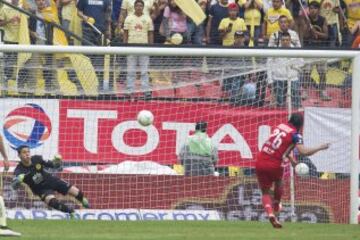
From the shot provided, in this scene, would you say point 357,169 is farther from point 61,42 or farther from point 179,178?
point 61,42

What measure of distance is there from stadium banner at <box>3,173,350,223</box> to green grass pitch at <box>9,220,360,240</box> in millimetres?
1604

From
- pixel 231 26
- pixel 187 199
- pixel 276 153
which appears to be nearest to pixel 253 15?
pixel 231 26

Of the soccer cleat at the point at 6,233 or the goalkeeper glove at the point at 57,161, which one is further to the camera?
the goalkeeper glove at the point at 57,161

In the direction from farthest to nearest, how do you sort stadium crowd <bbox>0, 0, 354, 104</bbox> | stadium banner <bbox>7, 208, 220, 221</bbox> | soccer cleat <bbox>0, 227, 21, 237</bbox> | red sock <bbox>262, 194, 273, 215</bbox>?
1. stadium crowd <bbox>0, 0, 354, 104</bbox>
2. stadium banner <bbox>7, 208, 220, 221</bbox>
3. red sock <bbox>262, 194, 273, 215</bbox>
4. soccer cleat <bbox>0, 227, 21, 237</bbox>

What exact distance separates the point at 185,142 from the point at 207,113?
64 cm

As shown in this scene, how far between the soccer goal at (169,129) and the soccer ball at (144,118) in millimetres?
424

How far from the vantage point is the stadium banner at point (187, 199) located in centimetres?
1925

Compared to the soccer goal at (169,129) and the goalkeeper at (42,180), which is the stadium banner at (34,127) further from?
the goalkeeper at (42,180)

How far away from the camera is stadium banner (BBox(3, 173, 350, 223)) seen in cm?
1925

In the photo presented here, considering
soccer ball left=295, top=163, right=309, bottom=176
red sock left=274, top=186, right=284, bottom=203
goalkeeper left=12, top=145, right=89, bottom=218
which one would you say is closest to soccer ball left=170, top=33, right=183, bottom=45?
soccer ball left=295, top=163, right=309, bottom=176

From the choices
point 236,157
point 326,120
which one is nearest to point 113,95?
point 236,157

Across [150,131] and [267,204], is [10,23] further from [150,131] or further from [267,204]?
[267,204]

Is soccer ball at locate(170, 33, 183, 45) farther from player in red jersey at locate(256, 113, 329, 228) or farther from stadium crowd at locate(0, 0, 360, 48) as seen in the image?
→ player in red jersey at locate(256, 113, 329, 228)

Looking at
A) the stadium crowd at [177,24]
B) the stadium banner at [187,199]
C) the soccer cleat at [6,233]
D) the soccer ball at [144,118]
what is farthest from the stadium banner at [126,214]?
the soccer cleat at [6,233]
